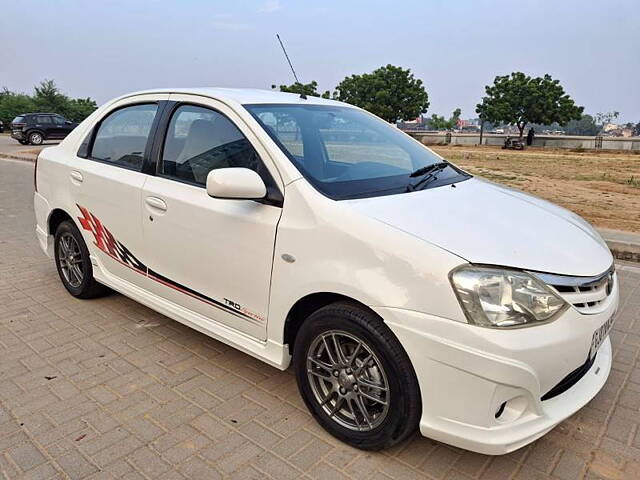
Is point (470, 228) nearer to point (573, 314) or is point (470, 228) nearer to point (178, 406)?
point (573, 314)

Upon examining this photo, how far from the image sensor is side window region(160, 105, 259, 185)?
2.93 metres

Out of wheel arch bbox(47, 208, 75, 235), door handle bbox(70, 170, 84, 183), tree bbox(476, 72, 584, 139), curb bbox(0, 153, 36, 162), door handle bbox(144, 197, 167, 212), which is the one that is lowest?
curb bbox(0, 153, 36, 162)

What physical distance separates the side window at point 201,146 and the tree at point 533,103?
4640 cm

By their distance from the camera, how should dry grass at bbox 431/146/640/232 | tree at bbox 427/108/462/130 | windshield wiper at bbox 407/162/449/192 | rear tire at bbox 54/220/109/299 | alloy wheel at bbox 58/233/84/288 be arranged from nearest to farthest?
windshield wiper at bbox 407/162/449/192
rear tire at bbox 54/220/109/299
alloy wheel at bbox 58/233/84/288
dry grass at bbox 431/146/640/232
tree at bbox 427/108/462/130

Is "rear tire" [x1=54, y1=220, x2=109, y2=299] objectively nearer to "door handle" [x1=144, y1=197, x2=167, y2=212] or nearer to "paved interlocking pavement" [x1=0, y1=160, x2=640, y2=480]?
"paved interlocking pavement" [x1=0, y1=160, x2=640, y2=480]

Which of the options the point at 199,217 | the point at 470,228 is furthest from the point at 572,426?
the point at 199,217

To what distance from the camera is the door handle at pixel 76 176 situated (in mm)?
3945

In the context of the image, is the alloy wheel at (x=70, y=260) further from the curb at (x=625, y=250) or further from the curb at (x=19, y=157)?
the curb at (x=19, y=157)

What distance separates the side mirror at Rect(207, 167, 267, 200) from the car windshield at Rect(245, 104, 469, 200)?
256mm

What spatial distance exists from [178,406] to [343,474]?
1.06 m

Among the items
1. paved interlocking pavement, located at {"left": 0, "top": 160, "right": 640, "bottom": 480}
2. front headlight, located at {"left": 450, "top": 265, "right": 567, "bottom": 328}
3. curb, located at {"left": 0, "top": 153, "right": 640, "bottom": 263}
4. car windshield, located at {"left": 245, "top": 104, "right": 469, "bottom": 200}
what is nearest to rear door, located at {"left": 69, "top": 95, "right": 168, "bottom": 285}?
paved interlocking pavement, located at {"left": 0, "top": 160, "right": 640, "bottom": 480}

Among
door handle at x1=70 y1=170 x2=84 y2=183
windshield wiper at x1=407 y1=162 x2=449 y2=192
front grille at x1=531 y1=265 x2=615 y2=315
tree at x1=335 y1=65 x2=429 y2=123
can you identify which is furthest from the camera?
tree at x1=335 y1=65 x2=429 y2=123

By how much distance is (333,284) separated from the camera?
236cm

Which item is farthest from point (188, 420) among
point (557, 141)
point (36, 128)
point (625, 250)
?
point (557, 141)
